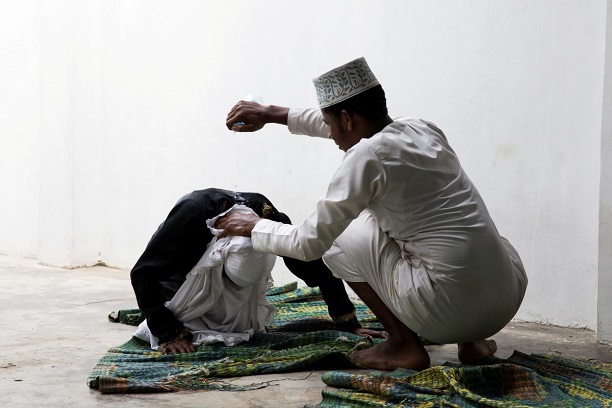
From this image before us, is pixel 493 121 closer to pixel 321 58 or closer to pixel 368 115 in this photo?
pixel 321 58

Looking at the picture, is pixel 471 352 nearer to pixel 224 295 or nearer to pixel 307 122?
pixel 224 295

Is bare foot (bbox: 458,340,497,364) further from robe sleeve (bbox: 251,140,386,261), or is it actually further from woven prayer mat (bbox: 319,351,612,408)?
robe sleeve (bbox: 251,140,386,261)

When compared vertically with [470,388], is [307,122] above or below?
above

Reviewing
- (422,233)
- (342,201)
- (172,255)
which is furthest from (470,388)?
(172,255)

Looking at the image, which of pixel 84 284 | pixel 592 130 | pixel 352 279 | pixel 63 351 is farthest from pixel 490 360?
pixel 84 284

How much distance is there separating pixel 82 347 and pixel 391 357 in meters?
1.47

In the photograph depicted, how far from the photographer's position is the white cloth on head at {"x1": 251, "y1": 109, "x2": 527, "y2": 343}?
295 cm

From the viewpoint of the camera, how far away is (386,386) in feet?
9.34

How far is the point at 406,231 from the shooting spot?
306 centimetres

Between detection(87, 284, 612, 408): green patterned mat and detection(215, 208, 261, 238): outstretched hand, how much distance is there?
1.66 feet

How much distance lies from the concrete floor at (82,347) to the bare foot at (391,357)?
21 cm

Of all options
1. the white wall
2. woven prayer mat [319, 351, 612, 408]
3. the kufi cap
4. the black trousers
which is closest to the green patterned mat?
woven prayer mat [319, 351, 612, 408]

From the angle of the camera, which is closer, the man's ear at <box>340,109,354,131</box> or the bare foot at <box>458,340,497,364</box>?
the man's ear at <box>340,109,354,131</box>

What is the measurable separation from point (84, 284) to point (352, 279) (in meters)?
3.19
